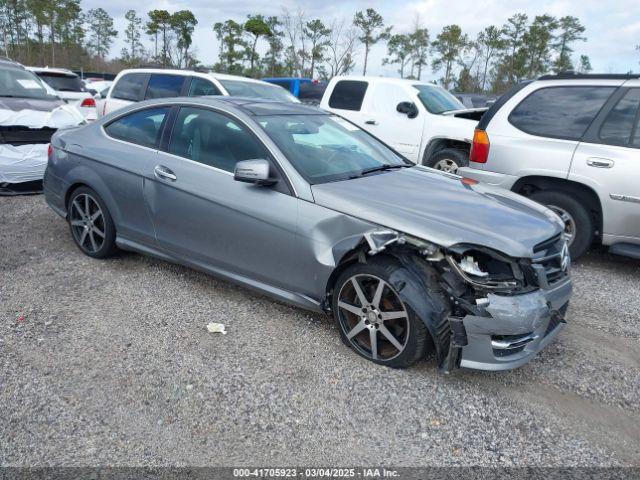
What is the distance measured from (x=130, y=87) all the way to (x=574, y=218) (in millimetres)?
7509

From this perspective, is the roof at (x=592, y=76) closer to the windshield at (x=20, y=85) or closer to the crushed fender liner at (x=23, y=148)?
the crushed fender liner at (x=23, y=148)

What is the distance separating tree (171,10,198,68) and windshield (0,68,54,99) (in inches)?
1331

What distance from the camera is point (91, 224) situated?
4910 millimetres

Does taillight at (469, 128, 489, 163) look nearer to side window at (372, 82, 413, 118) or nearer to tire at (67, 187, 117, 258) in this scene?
side window at (372, 82, 413, 118)

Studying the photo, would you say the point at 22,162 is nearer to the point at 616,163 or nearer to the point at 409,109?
the point at 409,109

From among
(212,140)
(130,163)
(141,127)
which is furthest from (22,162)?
(212,140)

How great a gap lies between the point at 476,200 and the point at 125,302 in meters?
2.78

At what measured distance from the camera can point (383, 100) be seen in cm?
909

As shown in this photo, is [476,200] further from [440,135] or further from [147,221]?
[440,135]

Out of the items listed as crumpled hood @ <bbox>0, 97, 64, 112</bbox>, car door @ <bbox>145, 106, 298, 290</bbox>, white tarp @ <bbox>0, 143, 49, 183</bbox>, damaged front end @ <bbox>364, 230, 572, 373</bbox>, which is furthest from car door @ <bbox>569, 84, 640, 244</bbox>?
crumpled hood @ <bbox>0, 97, 64, 112</bbox>

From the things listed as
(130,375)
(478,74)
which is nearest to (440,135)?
(130,375)

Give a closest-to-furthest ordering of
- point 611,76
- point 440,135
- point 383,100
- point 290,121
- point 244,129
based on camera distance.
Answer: point 244,129
point 290,121
point 611,76
point 440,135
point 383,100

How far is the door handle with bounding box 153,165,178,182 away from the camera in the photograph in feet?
13.7

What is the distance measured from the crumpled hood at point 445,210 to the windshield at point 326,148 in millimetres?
162
